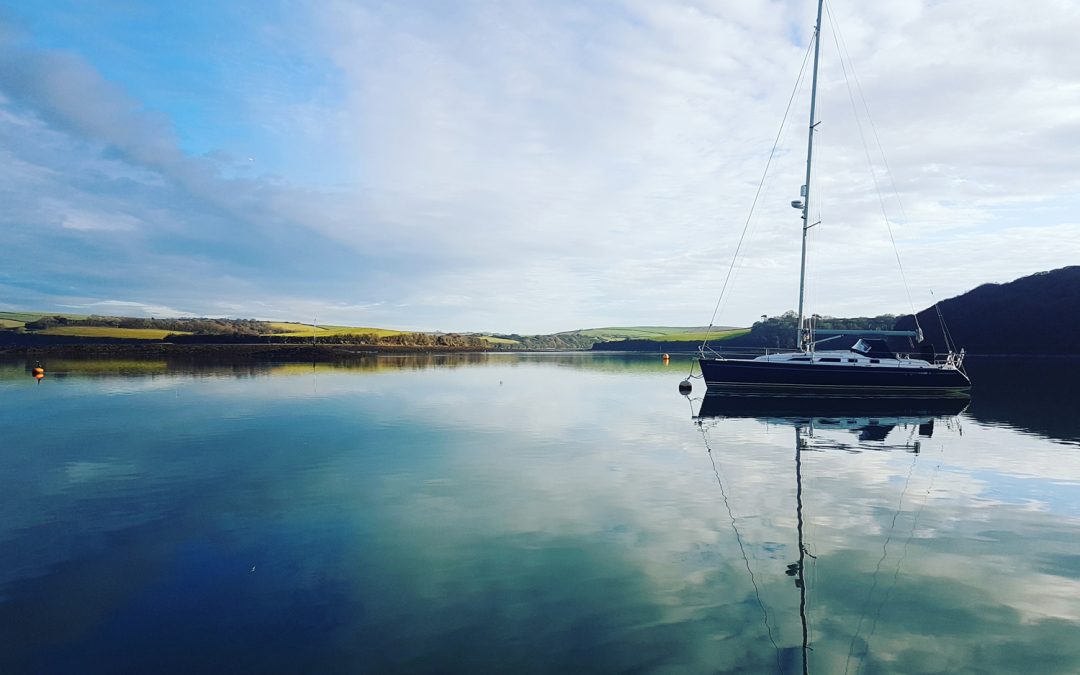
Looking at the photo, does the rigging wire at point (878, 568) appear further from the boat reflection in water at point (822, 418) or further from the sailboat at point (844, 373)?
the sailboat at point (844, 373)

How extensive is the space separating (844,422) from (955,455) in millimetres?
8763

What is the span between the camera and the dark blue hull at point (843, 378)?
135ft

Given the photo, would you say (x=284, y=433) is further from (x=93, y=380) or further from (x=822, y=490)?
(x=93, y=380)

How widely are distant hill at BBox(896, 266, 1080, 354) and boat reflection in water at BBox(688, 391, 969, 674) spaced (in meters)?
115

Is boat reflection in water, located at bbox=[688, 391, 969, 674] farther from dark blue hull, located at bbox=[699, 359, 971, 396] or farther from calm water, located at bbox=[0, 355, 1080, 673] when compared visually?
dark blue hull, located at bbox=[699, 359, 971, 396]

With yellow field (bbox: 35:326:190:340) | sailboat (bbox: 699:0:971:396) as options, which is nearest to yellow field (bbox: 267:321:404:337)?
yellow field (bbox: 35:326:190:340)

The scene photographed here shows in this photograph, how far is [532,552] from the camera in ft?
37.0

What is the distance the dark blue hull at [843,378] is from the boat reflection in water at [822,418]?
0.93m

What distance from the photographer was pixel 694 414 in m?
33.3

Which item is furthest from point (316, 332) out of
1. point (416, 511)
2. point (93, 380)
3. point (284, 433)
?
point (416, 511)

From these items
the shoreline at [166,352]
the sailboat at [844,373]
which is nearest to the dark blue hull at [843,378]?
the sailboat at [844,373]

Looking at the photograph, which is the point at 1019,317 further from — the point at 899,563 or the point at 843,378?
the point at 899,563

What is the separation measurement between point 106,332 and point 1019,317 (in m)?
223

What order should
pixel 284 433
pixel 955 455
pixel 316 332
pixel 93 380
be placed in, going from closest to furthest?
pixel 955 455 → pixel 284 433 → pixel 93 380 → pixel 316 332
